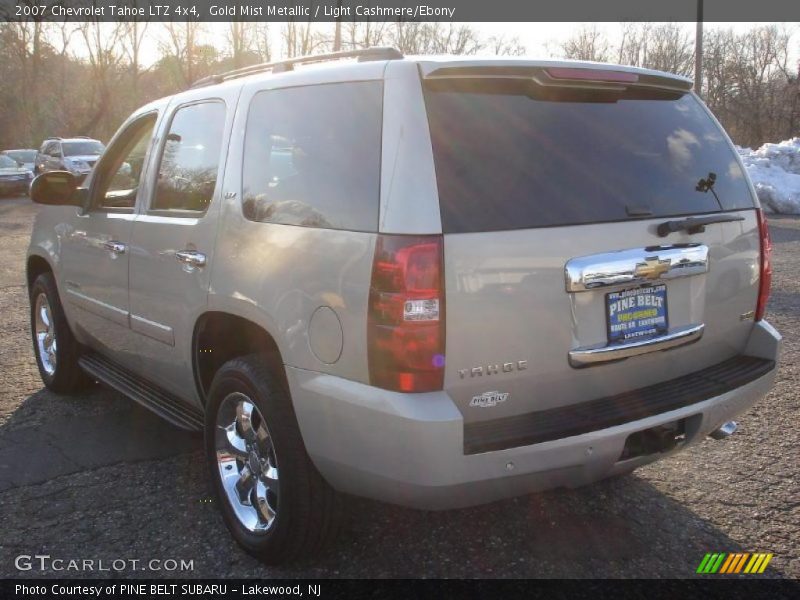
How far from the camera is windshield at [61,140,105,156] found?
25.6 meters

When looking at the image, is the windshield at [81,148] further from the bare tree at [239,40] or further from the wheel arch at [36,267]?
the wheel arch at [36,267]

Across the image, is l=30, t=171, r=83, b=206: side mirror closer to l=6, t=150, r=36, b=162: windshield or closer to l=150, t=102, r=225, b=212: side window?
l=150, t=102, r=225, b=212: side window

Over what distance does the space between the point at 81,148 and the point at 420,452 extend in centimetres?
2673

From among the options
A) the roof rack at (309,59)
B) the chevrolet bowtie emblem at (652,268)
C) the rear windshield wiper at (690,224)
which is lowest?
the chevrolet bowtie emblem at (652,268)

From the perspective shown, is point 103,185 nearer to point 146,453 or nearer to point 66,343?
point 66,343

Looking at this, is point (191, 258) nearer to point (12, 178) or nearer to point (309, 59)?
point (309, 59)

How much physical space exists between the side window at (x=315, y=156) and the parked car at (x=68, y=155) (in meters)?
23.6

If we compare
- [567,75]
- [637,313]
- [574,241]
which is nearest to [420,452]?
[574,241]

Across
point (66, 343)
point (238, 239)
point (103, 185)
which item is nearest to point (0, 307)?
point (66, 343)

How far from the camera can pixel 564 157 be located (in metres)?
2.79

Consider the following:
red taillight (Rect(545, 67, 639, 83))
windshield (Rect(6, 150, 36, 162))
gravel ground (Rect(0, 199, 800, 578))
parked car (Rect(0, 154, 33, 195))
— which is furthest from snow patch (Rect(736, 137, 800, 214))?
windshield (Rect(6, 150, 36, 162))

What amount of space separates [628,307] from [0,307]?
7586 millimetres

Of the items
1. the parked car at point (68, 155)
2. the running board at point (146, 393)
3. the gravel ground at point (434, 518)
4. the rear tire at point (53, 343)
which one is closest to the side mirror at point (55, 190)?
the rear tire at point (53, 343)

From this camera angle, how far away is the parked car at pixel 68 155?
2477 centimetres
